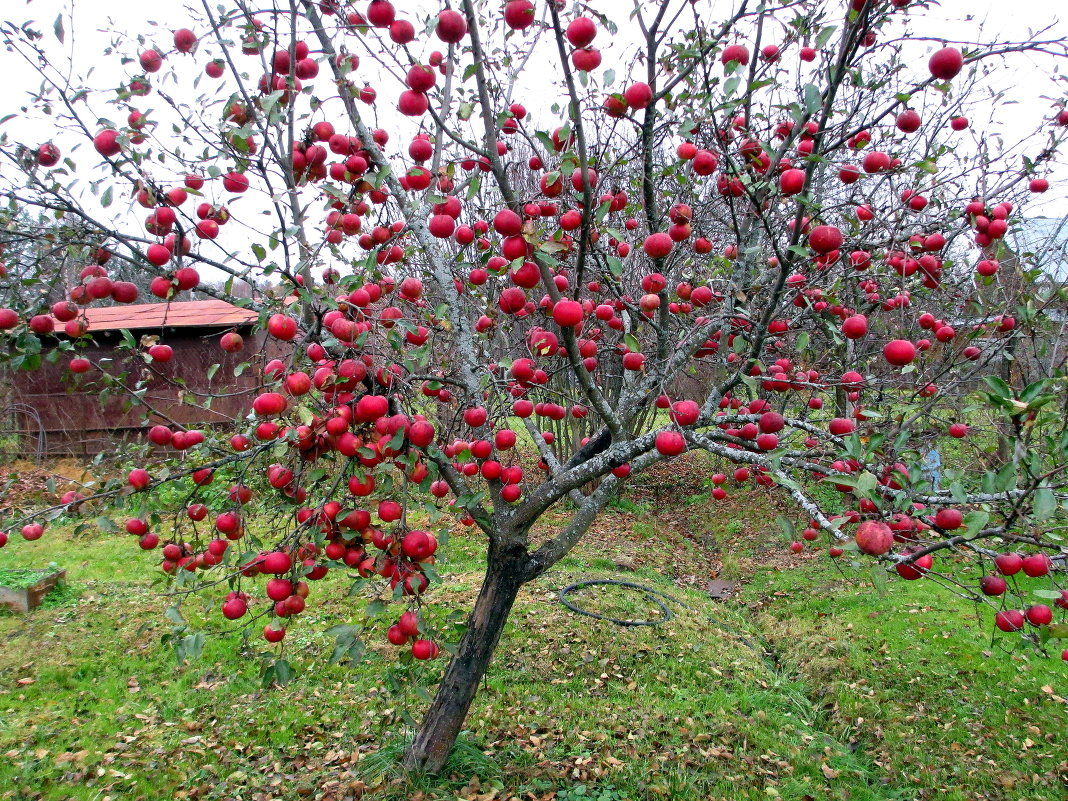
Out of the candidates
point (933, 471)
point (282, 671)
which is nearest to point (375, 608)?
point (282, 671)

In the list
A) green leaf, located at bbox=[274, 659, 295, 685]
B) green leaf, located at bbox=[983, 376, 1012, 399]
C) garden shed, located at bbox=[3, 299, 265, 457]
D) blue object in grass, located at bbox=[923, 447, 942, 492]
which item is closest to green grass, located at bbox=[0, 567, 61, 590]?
garden shed, located at bbox=[3, 299, 265, 457]

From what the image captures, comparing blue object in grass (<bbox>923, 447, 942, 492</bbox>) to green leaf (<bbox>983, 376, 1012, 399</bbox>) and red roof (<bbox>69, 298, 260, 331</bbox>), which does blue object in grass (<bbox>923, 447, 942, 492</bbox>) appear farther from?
red roof (<bbox>69, 298, 260, 331</bbox>)

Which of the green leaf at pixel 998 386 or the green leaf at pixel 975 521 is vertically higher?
the green leaf at pixel 998 386

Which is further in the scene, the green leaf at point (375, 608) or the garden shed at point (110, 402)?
the garden shed at point (110, 402)

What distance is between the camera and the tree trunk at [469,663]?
111 inches

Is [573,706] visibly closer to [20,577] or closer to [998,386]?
[998,386]

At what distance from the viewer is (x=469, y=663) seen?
9.32 feet

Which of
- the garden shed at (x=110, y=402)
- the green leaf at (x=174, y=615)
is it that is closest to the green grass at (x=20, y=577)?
the garden shed at (x=110, y=402)

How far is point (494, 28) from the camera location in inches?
122

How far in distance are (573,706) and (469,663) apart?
144 centimetres

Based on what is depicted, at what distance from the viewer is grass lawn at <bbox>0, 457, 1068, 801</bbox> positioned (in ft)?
10.5

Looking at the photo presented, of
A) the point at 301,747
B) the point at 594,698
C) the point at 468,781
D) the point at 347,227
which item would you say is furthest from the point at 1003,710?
the point at 347,227

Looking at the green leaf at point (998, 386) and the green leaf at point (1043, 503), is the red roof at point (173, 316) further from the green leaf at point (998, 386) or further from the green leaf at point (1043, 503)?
the green leaf at point (1043, 503)

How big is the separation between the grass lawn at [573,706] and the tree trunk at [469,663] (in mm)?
153
